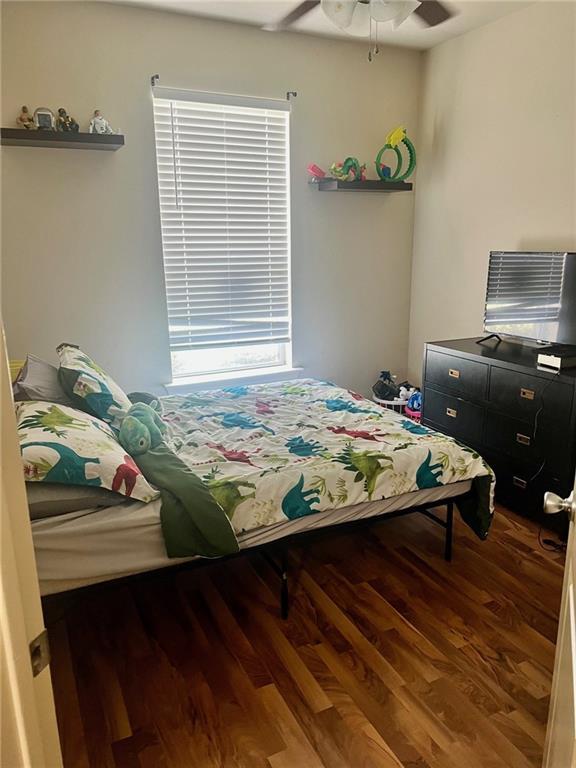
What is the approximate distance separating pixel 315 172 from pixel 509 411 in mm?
2082

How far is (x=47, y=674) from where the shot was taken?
0.83 m

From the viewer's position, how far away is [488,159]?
3.64 meters

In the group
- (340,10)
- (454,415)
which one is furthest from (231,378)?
(340,10)

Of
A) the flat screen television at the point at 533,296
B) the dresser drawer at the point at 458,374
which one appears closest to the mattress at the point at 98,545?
the dresser drawer at the point at 458,374

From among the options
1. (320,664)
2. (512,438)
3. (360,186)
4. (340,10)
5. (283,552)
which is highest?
(340,10)

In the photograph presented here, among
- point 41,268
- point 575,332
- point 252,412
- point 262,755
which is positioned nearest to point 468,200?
point 575,332

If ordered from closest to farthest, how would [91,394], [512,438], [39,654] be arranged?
[39,654]
[91,394]
[512,438]

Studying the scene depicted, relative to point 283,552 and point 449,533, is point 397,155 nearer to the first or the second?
point 449,533

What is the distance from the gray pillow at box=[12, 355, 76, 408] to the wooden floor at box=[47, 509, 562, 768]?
2.74 ft

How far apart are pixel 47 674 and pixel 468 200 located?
3.81 m

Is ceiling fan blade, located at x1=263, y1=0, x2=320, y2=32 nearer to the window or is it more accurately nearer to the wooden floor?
the window

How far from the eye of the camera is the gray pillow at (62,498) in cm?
179

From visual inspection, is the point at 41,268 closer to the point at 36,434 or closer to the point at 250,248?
the point at 250,248

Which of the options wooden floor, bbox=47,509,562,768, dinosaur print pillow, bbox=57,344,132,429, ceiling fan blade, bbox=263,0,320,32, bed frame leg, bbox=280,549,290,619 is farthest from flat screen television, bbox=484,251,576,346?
dinosaur print pillow, bbox=57,344,132,429
